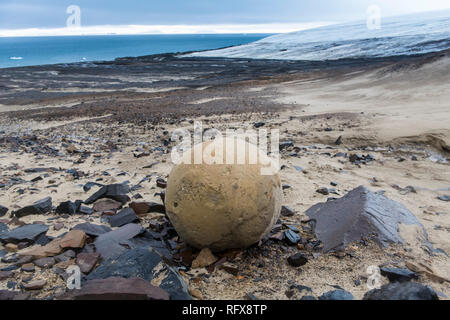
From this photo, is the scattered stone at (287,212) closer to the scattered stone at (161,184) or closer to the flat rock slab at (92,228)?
the scattered stone at (161,184)

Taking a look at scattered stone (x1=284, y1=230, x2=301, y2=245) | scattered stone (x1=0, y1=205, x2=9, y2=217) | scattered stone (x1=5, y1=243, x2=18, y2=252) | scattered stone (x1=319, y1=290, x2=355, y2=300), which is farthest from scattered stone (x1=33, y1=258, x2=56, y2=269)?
scattered stone (x1=319, y1=290, x2=355, y2=300)

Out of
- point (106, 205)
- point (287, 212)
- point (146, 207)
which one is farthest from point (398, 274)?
point (106, 205)

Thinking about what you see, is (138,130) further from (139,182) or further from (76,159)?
(139,182)

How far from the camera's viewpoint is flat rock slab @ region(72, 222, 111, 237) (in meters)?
4.25

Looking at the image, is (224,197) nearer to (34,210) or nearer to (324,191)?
(324,191)

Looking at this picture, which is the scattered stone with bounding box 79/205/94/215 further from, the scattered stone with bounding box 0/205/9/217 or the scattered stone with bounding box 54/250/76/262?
the scattered stone with bounding box 54/250/76/262

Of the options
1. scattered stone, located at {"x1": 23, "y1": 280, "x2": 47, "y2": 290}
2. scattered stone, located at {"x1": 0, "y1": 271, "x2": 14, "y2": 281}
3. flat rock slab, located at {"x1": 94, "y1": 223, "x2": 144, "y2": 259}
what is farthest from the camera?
flat rock slab, located at {"x1": 94, "y1": 223, "x2": 144, "y2": 259}

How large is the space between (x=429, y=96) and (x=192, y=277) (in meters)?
13.4

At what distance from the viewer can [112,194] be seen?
215 inches

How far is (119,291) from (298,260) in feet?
5.81

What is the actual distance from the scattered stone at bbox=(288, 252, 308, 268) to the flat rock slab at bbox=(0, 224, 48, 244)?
9.69ft

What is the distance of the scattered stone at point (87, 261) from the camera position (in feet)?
11.7
